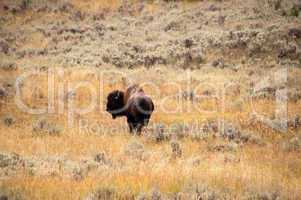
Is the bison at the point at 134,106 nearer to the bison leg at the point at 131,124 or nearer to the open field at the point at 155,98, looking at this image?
the bison leg at the point at 131,124

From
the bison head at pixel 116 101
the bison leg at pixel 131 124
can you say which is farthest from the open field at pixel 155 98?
the bison head at pixel 116 101

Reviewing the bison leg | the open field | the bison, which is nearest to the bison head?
the bison

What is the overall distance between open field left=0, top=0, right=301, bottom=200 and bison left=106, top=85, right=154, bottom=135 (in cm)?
32

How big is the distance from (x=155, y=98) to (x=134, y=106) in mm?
6267

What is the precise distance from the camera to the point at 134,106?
1364 centimetres

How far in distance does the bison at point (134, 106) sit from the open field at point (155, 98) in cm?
32

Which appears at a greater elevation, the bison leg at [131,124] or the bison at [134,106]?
the bison at [134,106]

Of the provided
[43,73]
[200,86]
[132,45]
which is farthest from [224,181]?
[132,45]

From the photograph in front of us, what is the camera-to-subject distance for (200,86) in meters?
21.7

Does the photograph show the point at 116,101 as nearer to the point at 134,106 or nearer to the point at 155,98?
the point at 134,106

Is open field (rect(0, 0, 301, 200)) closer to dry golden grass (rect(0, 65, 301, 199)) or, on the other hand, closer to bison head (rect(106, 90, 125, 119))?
dry golden grass (rect(0, 65, 301, 199))

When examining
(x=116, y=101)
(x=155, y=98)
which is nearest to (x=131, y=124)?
(x=116, y=101)

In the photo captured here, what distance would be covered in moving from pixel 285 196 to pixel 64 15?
109 feet

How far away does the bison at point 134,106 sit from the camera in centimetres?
1355
